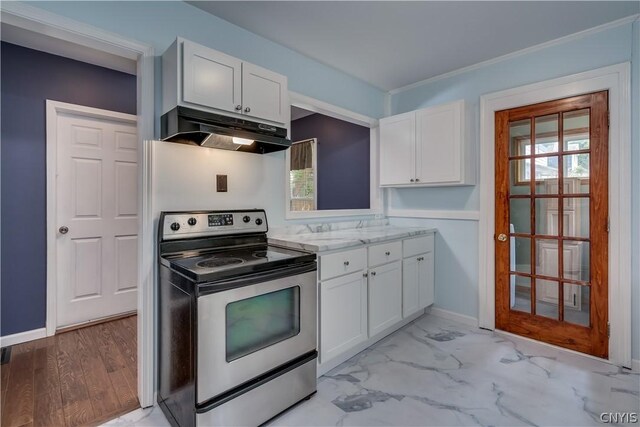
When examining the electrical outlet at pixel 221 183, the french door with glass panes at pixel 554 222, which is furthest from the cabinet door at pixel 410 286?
the electrical outlet at pixel 221 183

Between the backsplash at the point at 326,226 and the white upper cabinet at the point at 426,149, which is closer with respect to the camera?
the backsplash at the point at 326,226

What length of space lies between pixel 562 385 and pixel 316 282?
1.71m

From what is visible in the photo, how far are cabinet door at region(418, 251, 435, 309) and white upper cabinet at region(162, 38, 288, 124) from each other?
1.88 m

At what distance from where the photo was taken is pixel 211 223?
206 cm

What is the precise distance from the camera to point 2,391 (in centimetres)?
199

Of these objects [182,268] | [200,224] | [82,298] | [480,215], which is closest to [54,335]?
[82,298]

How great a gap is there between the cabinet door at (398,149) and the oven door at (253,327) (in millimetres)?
1715

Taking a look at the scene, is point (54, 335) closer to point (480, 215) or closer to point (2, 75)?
point (2, 75)

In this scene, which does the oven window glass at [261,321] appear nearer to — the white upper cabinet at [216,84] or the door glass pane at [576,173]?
the white upper cabinet at [216,84]

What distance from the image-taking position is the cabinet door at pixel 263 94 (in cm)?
197

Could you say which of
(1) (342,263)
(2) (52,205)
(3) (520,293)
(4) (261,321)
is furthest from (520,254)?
(2) (52,205)

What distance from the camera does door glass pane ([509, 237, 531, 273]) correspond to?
107 inches

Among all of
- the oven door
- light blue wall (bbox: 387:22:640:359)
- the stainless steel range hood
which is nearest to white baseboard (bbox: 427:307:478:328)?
light blue wall (bbox: 387:22:640:359)

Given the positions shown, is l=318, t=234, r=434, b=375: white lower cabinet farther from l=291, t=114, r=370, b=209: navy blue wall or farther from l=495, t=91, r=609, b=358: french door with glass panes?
l=291, t=114, r=370, b=209: navy blue wall
